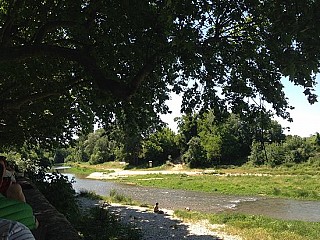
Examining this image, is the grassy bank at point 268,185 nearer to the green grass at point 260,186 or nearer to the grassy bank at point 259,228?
the green grass at point 260,186

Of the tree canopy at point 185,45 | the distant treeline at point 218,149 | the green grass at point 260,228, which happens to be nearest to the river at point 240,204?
the green grass at point 260,228

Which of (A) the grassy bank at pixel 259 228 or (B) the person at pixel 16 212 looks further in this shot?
(A) the grassy bank at pixel 259 228

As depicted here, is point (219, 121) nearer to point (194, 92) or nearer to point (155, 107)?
point (194, 92)

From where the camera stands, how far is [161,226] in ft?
51.6

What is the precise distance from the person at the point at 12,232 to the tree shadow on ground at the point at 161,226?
1207 cm

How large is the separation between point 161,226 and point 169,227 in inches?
16.2

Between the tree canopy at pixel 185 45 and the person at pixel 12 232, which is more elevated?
the tree canopy at pixel 185 45

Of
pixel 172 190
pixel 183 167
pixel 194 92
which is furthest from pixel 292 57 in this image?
pixel 183 167

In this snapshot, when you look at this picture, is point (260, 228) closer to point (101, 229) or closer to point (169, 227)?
point (169, 227)

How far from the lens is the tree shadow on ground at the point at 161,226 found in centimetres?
1375

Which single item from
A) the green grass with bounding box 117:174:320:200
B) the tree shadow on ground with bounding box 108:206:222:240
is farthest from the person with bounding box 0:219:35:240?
the green grass with bounding box 117:174:320:200

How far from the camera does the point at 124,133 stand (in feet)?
44.3

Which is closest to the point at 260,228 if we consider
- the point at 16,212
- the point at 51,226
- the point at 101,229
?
the point at 101,229

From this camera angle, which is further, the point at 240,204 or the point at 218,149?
the point at 218,149
